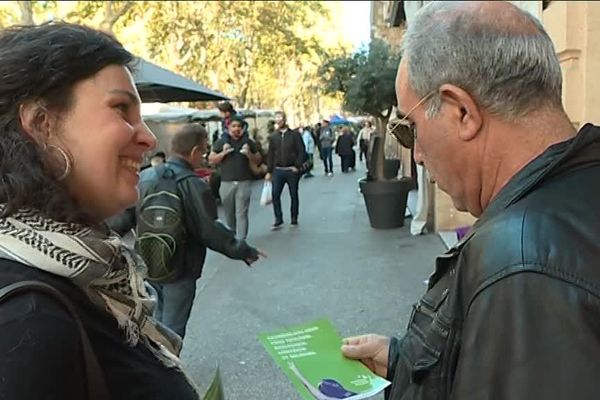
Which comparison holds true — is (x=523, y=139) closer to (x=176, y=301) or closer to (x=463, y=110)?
(x=463, y=110)

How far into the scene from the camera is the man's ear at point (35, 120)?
1338 mm

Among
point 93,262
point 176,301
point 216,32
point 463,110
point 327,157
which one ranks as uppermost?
point 463,110

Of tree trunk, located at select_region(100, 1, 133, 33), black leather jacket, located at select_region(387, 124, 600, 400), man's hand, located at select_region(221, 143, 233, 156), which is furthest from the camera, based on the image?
tree trunk, located at select_region(100, 1, 133, 33)

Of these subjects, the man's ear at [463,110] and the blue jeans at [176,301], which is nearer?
the man's ear at [463,110]

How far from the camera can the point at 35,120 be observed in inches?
53.1

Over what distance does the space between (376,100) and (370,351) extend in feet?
27.2

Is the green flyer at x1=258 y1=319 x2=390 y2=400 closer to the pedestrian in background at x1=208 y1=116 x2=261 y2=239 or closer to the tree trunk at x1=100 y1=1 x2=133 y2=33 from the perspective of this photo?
the pedestrian in background at x1=208 y1=116 x2=261 y2=239

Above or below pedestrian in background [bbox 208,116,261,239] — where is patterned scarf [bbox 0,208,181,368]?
above

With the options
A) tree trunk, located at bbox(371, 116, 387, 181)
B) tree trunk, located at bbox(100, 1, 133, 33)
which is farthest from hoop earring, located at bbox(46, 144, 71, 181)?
tree trunk, located at bbox(100, 1, 133, 33)

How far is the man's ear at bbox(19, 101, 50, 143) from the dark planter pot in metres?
9.12

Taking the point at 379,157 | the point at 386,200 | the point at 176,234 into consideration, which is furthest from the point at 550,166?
the point at 379,157

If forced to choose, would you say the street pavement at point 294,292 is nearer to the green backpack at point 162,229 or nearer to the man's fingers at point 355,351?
the green backpack at point 162,229

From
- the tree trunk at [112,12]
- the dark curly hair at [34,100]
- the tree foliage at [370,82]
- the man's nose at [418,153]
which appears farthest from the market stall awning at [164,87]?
the tree trunk at [112,12]

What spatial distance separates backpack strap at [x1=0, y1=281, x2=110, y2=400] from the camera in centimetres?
117
